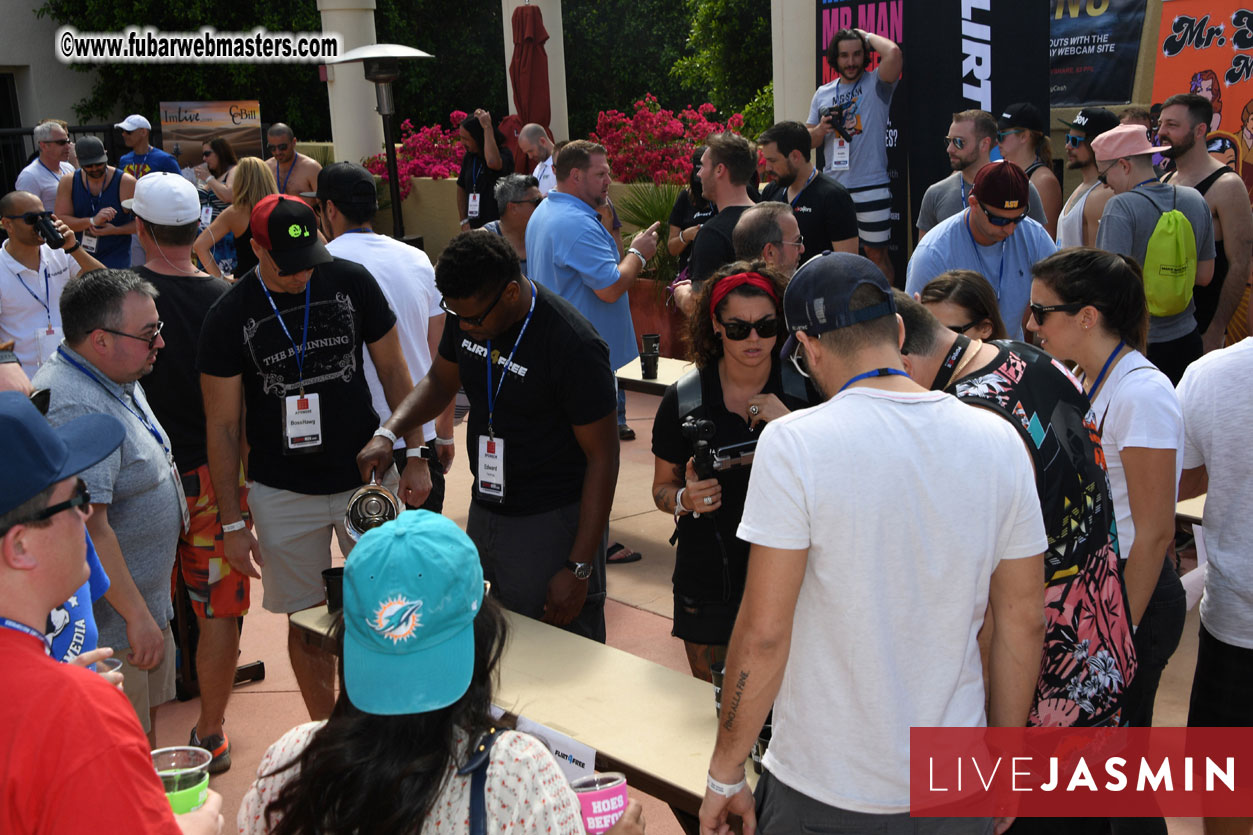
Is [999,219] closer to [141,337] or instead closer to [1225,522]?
[1225,522]

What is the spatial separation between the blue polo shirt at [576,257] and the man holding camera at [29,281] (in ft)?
8.42

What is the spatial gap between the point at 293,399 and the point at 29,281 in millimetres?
3192

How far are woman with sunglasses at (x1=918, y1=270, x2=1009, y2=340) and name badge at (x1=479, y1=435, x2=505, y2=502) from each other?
4.92 ft

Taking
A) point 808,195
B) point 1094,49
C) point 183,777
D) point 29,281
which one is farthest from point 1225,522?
point 1094,49

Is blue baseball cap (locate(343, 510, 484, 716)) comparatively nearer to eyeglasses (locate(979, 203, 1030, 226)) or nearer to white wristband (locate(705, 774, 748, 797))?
white wristband (locate(705, 774, 748, 797))

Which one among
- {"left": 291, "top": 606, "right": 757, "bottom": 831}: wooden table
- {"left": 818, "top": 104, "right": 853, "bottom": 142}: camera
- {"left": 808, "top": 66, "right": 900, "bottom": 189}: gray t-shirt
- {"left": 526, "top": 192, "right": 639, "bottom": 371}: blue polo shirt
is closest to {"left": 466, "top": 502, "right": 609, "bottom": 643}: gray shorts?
{"left": 291, "top": 606, "right": 757, "bottom": 831}: wooden table

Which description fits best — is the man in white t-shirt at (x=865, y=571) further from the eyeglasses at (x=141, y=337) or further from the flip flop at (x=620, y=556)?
the flip flop at (x=620, y=556)

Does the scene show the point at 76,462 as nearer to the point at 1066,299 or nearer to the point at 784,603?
the point at 784,603

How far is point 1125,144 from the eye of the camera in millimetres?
5641

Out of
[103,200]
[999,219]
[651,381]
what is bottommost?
[651,381]

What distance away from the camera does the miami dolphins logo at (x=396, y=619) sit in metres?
1.69

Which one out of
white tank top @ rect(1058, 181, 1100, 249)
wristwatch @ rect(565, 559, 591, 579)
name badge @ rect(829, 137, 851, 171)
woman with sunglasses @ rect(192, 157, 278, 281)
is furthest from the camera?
name badge @ rect(829, 137, 851, 171)

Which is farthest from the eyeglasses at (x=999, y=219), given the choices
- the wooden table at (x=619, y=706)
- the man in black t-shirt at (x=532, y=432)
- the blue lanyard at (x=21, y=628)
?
the blue lanyard at (x=21, y=628)

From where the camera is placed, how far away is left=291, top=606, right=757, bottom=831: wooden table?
8.58ft
